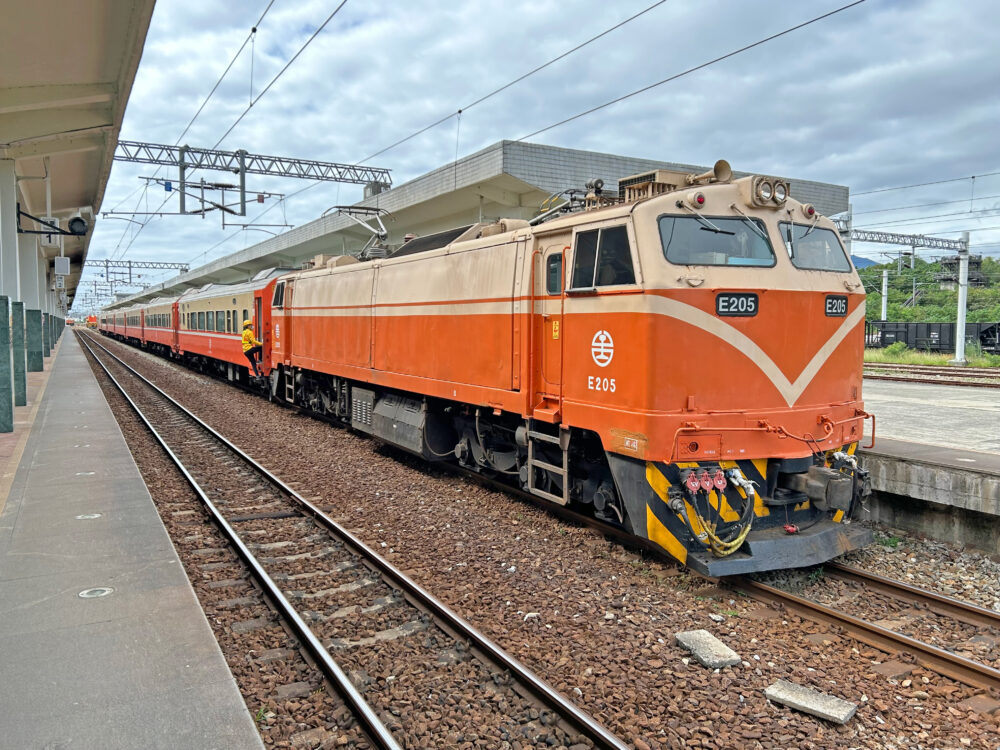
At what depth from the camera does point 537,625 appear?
531 cm

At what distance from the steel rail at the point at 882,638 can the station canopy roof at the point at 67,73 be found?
30.1 feet

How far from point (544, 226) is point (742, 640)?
433cm

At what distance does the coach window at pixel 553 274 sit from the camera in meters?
7.18

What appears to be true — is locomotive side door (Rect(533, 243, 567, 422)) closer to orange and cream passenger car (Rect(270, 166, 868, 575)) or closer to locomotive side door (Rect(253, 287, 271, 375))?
orange and cream passenger car (Rect(270, 166, 868, 575))

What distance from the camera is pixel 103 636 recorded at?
4.71 metres

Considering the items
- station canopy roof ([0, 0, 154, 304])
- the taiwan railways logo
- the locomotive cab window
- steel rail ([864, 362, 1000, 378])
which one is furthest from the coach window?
steel rail ([864, 362, 1000, 378])

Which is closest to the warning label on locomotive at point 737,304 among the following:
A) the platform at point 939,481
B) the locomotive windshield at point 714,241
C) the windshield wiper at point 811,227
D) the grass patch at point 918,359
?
the locomotive windshield at point 714,241

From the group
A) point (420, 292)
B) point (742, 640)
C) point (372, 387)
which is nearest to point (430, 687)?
point (742, 640)

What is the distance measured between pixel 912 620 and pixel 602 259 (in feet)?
12.7

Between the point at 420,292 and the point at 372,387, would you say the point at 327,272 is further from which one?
the point at 420,292

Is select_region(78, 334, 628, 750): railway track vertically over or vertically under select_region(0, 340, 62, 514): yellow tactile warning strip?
under

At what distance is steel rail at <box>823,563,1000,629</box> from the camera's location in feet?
17.7

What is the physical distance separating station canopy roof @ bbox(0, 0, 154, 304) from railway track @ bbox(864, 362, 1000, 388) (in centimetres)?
1976

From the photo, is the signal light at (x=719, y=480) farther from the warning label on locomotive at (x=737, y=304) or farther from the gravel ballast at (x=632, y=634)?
the warning label on locomotive at (x=737, y=304)
